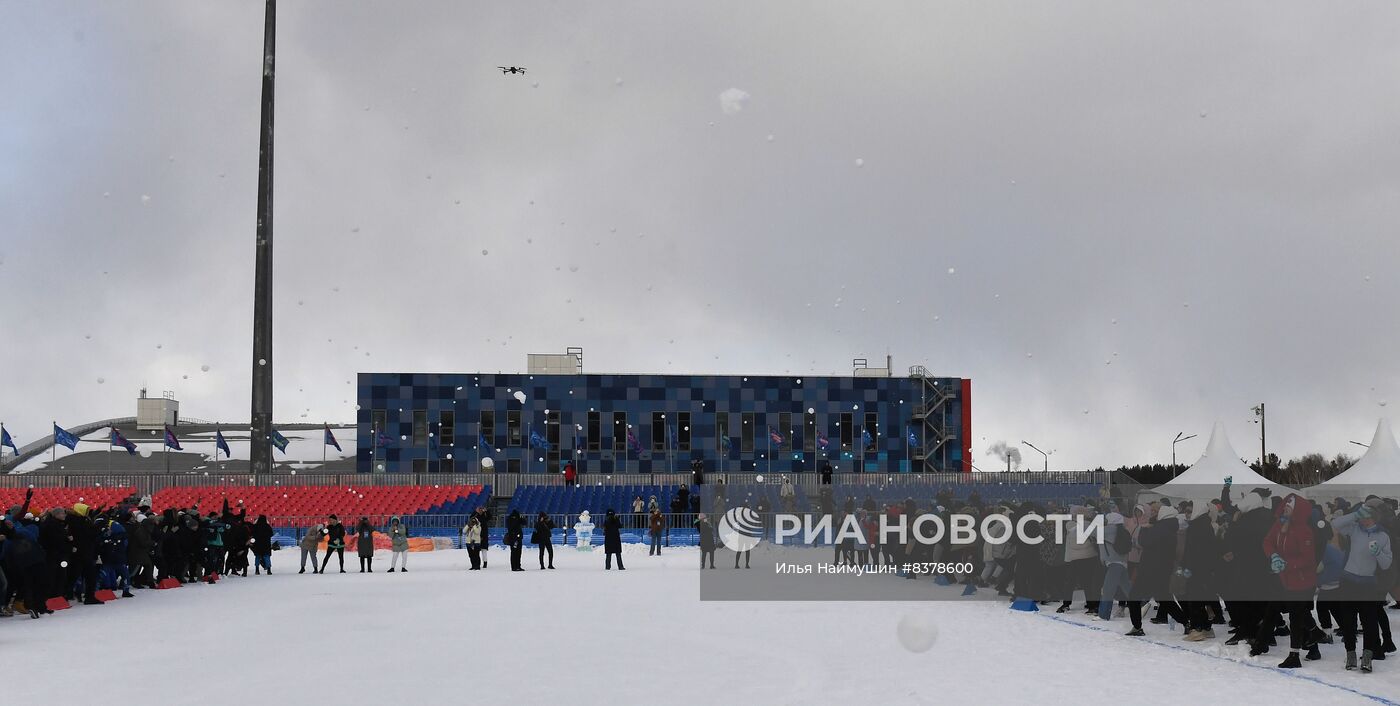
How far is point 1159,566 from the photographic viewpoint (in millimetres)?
17109

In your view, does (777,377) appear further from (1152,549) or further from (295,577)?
(1152,549)

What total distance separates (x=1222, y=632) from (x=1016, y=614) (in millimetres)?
3697

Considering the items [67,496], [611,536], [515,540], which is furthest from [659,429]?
[611,536]

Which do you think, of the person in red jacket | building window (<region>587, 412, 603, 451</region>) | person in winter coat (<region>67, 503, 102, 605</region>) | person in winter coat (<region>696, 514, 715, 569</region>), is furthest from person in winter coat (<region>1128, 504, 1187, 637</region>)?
building window (<region>587, 412, 603, 451</region>)

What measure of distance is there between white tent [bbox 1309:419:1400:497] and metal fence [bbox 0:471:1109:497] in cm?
1925

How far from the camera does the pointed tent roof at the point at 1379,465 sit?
32.1 metres

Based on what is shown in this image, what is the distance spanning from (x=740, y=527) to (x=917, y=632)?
830 inches

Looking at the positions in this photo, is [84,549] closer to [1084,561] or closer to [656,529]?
[656,529]

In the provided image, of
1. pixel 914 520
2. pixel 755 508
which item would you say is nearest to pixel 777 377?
pixel 755 508

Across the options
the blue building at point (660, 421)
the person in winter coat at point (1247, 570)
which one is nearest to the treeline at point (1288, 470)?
the blue building at point (660, 421)

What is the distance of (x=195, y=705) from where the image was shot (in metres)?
11.4

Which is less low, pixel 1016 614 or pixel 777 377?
pixel 777 377

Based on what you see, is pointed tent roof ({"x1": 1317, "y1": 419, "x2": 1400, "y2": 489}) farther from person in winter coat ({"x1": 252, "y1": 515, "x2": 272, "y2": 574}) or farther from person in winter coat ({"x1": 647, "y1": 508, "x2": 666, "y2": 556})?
person in winter coat ({"x1": 252, "y1": 515, "x2": 272, "y2": 574})

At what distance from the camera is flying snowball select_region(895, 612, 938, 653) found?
51.7ft
